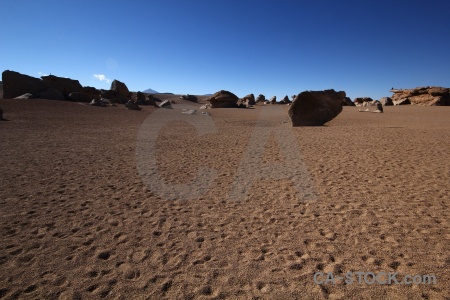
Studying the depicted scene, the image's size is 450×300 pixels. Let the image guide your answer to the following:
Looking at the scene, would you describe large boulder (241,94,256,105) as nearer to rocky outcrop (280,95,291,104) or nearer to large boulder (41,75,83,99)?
rocky outcrop (280,95,291,104)

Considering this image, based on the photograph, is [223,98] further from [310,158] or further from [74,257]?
[74,257]

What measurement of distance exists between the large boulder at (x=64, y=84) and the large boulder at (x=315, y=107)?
28.9 meters

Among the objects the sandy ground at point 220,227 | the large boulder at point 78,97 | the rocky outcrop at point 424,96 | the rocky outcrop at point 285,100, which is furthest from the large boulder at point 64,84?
the rocky outcrop at point 424,96

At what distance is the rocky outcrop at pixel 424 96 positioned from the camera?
Answer: 35.8 metres

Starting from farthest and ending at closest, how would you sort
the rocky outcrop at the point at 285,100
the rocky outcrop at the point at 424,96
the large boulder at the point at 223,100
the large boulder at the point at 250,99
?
the rocky outcrop at the point at 285,100, the large boulder at the point at 250,99, the large boulder at the point at 223,100, the rocky outcrop at the point at 424,96

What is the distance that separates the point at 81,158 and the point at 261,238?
7304 mm

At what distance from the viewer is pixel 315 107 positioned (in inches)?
704

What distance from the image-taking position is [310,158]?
9.08 metres

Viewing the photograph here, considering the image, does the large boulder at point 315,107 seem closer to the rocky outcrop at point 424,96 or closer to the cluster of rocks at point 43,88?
the cluster of rocks at point 43,88

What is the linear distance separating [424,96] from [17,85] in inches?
2148

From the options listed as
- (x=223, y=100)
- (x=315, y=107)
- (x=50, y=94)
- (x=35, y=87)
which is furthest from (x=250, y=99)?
(x=315, y=107)

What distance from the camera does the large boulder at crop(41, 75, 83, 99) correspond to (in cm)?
3229

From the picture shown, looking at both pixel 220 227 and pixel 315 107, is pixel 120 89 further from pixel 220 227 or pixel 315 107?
pixel 220 227

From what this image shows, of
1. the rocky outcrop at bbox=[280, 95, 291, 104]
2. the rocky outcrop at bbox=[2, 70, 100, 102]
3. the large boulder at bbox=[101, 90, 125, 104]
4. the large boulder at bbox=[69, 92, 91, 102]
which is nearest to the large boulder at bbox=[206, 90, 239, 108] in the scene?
the large boulder at bbox=[101, 90, 125, 104]
